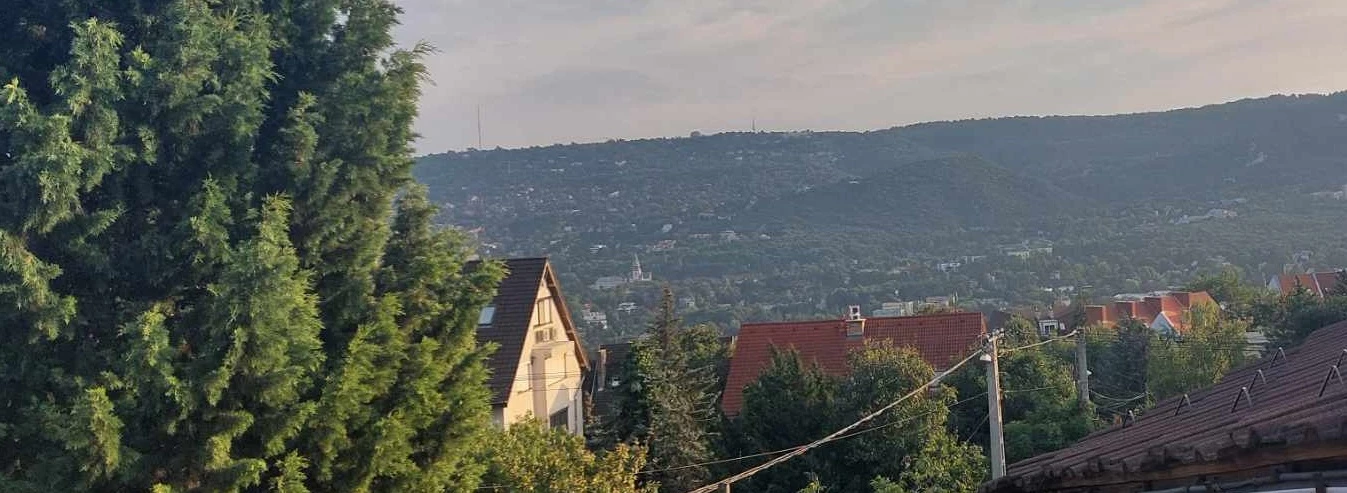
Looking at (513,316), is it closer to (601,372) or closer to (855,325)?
(601,372)

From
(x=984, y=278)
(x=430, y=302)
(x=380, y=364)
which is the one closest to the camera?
(x=380, y=364)

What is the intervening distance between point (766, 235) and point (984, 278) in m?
22.8

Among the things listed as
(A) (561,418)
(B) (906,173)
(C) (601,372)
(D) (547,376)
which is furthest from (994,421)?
(B) (906,173)

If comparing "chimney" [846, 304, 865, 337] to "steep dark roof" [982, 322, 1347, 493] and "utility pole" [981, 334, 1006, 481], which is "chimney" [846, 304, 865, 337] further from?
"steep dark roof" [982, 322, 1347, 493]

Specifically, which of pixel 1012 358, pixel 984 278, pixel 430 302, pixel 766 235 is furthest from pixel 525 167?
pixel 430 302

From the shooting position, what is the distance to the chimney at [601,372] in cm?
3466

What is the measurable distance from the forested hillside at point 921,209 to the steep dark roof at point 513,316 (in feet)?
174

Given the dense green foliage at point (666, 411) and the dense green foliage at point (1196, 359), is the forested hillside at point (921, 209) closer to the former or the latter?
the dense green foliage at point (1196, 359)

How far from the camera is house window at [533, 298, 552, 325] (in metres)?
24.5

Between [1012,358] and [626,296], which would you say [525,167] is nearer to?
[626,296]

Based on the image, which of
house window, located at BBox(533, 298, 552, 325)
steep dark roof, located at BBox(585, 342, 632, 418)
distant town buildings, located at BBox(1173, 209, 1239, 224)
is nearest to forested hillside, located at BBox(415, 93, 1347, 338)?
distant town buildings, located at BBox(1173, 209, 1239, 224)

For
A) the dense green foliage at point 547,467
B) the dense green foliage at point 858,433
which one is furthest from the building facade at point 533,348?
the dense green foliage at point 547,467

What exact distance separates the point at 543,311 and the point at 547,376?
5.67 feet

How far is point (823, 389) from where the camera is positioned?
81.1 feet
